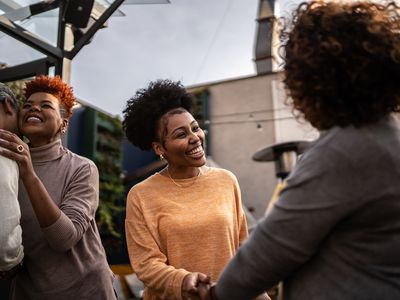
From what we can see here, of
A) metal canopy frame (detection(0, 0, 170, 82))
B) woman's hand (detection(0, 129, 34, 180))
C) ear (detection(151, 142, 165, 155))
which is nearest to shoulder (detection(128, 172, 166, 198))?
ear (detection(151, 142, 165, 155))

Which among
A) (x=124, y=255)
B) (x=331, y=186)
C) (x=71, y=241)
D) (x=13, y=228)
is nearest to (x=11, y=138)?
(x=13, y=228)

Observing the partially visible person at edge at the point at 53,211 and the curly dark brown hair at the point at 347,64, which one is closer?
the curly dark brown hair at the point at 347,64

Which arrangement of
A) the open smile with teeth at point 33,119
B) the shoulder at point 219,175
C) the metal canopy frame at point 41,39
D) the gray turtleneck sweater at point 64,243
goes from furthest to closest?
the metal canopy frame at point 41,39 < the shoulder at point 219,175 < the open smile with teeth at point 33,119 < the gray turtleneck sweater at point 64,243

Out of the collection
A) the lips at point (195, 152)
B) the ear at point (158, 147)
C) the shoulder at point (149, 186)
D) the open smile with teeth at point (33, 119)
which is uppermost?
the open smile with teeth at point (33, 119)

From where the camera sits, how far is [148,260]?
175 cm

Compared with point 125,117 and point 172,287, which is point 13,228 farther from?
point 125,117

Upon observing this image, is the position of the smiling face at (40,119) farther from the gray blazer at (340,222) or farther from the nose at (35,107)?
the gray blazer at (340,222)

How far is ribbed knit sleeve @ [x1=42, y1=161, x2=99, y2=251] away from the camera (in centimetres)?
165

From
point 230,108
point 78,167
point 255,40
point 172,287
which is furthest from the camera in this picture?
point 255,40

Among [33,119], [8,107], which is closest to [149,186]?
[33,119]

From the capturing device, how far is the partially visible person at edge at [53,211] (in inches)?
64.3

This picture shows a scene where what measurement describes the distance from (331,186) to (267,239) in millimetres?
201

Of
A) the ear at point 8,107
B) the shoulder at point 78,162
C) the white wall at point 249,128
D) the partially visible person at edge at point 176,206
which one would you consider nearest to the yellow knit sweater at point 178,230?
the partially visible person at edge at point 176,206

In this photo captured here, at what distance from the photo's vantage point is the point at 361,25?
3.64 feet
